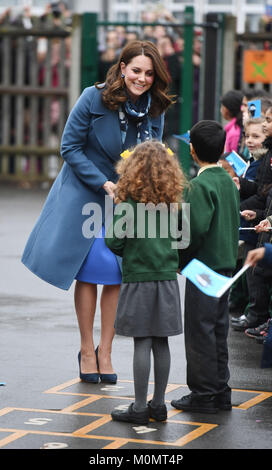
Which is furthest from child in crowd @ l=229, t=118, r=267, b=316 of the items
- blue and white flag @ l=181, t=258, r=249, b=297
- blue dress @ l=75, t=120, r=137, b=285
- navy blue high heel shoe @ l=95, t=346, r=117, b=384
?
blue and white flag @ l=181, t=258, r=249, b=297

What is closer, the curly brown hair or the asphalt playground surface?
the asphalt playground surface

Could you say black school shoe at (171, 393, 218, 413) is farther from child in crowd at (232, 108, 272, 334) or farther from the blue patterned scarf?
child in crowd at (232, 108, 272, 334)

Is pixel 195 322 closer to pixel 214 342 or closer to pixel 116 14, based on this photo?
pixel 214 342

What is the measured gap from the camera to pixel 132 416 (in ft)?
17.4

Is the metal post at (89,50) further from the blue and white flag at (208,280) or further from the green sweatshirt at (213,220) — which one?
the blue and white flag at (208,280)

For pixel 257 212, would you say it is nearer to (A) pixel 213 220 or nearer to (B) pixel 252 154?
(B) pixel 252 154

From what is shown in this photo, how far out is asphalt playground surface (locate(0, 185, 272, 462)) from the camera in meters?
4.97

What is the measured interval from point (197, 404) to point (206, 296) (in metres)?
0.56

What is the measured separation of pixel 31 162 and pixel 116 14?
28.7 feet

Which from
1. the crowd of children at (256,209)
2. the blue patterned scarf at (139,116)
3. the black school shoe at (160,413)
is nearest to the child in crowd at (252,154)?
the crowd of children at (256,209)

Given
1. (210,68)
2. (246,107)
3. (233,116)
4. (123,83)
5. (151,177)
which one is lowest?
(151,177)

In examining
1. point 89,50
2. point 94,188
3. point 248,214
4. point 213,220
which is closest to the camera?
point 213,220

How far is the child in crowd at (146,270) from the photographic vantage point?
17.4 feet

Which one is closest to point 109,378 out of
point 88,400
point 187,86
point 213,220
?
point 88,400
